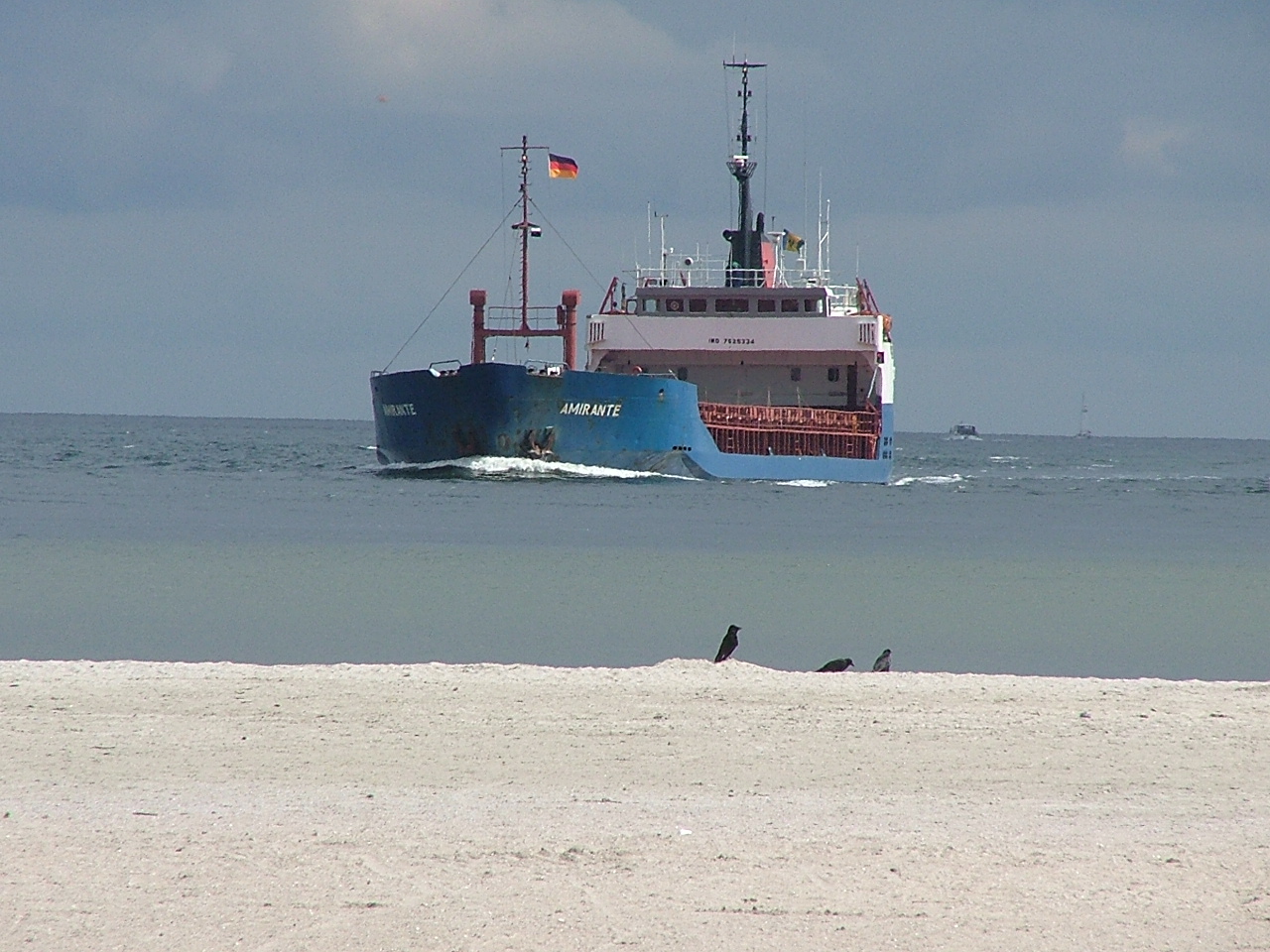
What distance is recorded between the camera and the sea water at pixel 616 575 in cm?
1271

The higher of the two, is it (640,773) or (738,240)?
(738,240)

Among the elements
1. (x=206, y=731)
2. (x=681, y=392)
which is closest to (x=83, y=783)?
(x=206, y=731)

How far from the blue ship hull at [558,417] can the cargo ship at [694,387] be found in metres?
0.04

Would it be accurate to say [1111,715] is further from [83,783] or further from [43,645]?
[43,645]

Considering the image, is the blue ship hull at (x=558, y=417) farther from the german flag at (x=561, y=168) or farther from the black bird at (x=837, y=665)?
the black bird at (x=837, y=665)

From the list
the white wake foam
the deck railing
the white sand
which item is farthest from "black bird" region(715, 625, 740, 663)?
the deck railing

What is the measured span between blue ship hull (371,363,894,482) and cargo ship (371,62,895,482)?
37 millimetres

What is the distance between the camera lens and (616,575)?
18203mm

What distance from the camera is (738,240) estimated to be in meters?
46.2


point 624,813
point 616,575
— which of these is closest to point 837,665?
point 624,813

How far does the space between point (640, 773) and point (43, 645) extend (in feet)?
22.7

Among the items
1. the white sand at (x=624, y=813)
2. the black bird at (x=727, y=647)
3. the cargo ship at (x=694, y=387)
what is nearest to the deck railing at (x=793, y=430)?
the cargo ship at (x=694, y=387)

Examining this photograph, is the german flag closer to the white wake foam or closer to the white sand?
the white wake foam

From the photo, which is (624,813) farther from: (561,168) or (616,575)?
(561,168)
